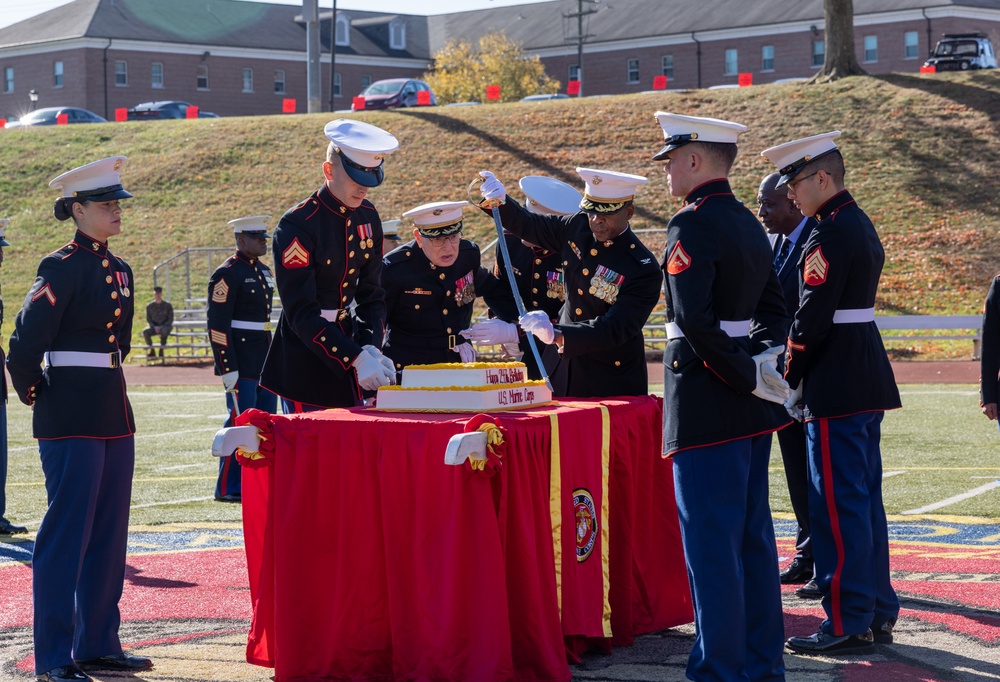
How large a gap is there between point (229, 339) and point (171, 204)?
29.5 metres

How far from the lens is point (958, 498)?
10039mm

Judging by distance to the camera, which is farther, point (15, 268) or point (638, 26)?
point (638, 26)

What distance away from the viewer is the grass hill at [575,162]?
3108 centimetres

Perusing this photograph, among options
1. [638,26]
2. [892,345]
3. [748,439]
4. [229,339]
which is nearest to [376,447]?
[748,439]

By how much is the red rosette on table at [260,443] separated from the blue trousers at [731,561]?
1718mm

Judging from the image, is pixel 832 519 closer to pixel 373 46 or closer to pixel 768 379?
pixel 768 379

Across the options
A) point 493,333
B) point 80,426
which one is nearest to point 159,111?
point 493,333

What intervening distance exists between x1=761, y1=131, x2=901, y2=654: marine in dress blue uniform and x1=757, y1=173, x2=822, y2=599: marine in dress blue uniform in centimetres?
90

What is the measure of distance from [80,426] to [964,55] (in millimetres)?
42439

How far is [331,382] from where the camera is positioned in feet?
21.3

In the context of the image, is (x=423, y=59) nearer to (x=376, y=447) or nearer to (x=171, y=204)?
(x=171, y=204)

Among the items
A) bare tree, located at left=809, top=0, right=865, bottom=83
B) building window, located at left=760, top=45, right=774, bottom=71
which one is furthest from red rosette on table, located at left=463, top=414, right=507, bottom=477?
building window, located at left=760, top=45, right=774, bottom=71

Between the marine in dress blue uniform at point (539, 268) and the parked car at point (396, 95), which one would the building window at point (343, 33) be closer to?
the parked car at point (396, 95)

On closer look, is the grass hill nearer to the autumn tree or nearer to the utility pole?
the autumn tree
